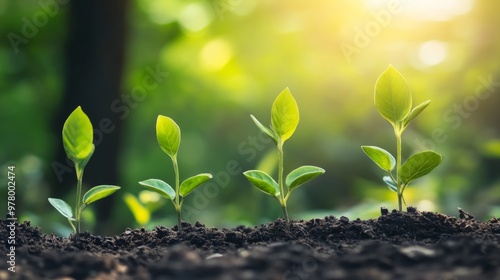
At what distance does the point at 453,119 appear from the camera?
4496 millimetres

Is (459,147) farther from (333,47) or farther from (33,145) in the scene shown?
(33,145)

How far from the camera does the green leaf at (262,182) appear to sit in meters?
1.50

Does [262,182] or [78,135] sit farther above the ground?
[78,135]

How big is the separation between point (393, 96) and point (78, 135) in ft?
2.72

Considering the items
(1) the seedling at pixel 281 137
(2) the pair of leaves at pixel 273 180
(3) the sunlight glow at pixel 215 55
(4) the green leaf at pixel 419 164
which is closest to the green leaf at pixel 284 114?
(1) the seedling at pixel 281 137

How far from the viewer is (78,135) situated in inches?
60.6

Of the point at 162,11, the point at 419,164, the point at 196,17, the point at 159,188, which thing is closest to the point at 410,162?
the point at 419,164

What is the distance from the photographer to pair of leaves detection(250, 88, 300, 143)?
5.04 ft

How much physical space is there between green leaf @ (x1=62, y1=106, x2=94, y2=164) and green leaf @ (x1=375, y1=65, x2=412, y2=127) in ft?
2.49

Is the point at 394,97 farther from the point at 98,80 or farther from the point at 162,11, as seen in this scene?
the point at 162,11

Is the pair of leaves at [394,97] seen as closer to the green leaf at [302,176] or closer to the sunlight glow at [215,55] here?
the green leaf at [302,176]

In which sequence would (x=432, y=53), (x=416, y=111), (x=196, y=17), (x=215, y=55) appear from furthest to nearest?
(x=215, y=55), (x=196, y=17), (x=432, y=53), (x=416, y=111)

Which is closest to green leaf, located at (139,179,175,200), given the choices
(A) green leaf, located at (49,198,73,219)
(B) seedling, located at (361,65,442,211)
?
(A) green leaf, located at (49,198,73,219)

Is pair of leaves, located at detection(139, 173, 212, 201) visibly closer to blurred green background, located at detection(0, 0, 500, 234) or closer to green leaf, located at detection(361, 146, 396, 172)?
green leaf, located at detection(361, 146, 396, 172)
